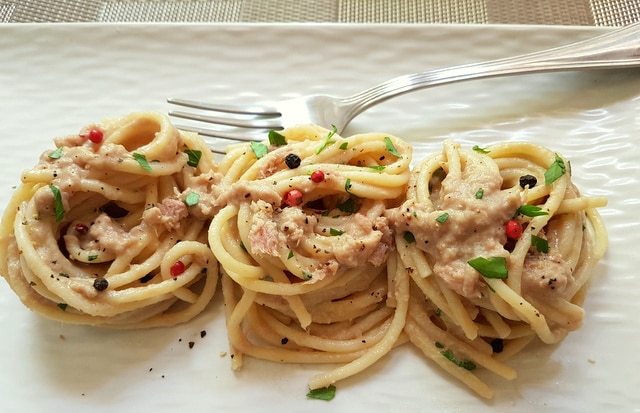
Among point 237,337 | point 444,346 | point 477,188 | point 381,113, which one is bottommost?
point 237,337

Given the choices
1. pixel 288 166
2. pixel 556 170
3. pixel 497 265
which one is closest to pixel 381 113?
pixel 288 166

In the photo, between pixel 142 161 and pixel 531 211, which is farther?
pixel 142 161

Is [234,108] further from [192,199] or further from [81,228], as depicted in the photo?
[81,228]

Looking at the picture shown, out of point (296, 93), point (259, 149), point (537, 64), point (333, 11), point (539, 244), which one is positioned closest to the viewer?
point (539, 244)

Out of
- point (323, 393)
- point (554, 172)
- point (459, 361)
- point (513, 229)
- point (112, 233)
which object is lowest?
point (323, 393)

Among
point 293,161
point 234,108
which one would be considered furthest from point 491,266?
point 234,108

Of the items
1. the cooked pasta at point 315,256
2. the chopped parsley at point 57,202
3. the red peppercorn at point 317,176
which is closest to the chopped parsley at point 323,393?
the cooked pasta at point 315,256

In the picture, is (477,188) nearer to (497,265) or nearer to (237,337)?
(497,265)
